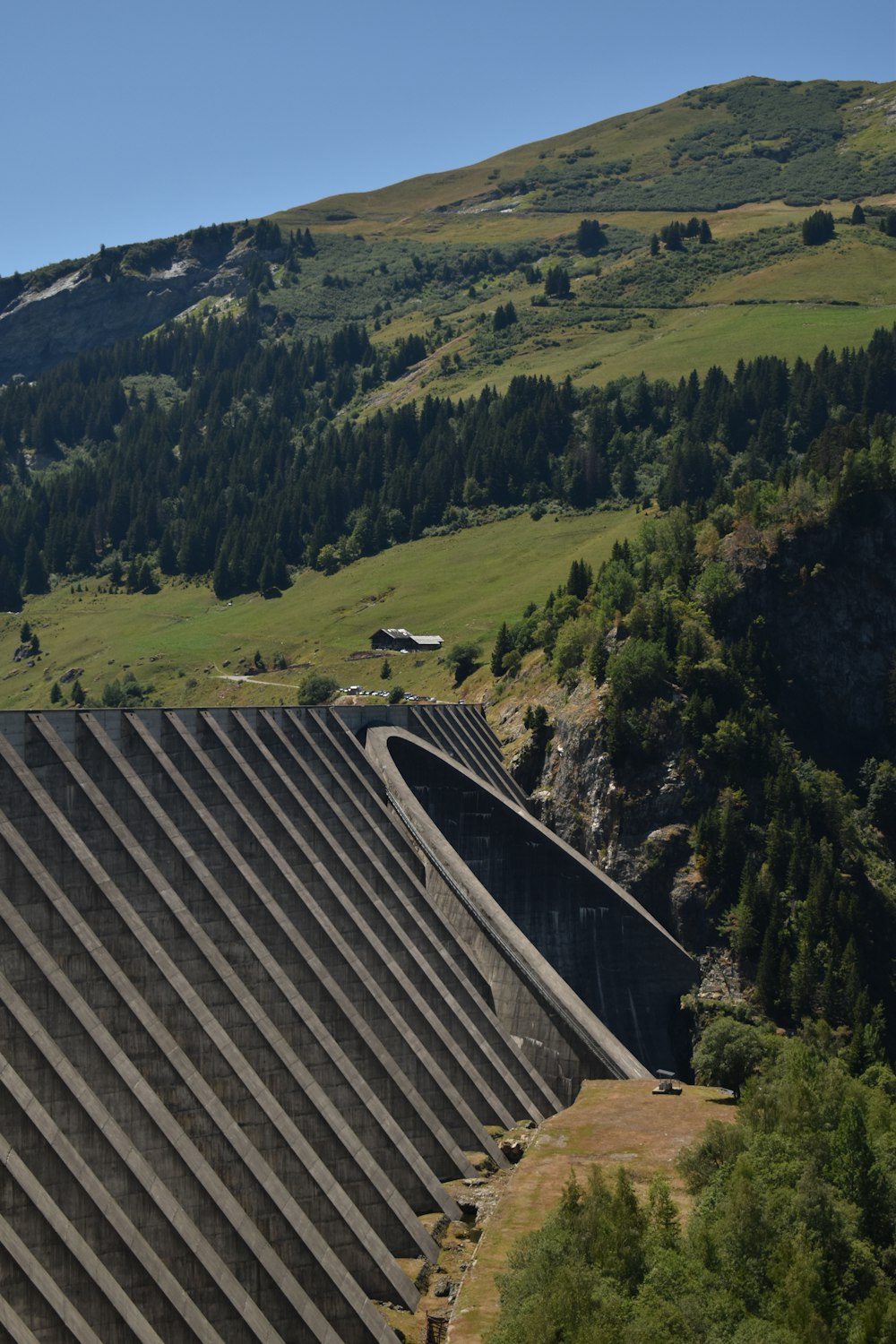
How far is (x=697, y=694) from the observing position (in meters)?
127

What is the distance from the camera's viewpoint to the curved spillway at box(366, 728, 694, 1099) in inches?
3049

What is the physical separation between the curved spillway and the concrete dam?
23.3 inches

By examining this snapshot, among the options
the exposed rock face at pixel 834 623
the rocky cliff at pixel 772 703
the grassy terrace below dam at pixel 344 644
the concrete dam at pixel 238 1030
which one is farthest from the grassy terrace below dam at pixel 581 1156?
the grassy terrace below dam at pixel 344 644

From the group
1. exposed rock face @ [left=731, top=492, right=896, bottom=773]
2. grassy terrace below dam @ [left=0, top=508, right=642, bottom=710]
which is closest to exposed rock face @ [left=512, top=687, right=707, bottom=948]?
exposed rock face @ [left=731, top=492, right=896, bottom=773]

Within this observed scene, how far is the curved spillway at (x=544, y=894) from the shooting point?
7744cm

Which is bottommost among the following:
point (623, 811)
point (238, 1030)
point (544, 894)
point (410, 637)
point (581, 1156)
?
point (623, 811)

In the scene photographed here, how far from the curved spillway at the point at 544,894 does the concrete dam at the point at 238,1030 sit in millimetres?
593

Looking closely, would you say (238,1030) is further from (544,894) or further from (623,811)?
(623,811)

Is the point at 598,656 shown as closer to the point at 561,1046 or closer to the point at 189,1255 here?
the point at 561,1046

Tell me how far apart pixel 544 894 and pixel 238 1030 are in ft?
131

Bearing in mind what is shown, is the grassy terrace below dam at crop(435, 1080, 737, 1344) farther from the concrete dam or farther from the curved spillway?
the curved spillway

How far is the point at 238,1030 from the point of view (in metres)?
53.2

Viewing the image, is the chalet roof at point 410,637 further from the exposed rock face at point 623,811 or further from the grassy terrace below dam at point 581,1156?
the grassy terrace below dam at point 581,1156

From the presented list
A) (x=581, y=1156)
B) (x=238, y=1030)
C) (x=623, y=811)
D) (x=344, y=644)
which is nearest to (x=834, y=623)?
(x=623, y=811)
